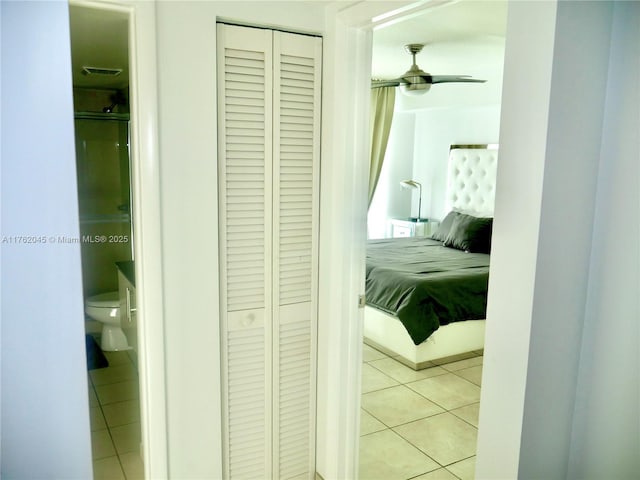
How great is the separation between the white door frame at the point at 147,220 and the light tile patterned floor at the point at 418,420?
111cm

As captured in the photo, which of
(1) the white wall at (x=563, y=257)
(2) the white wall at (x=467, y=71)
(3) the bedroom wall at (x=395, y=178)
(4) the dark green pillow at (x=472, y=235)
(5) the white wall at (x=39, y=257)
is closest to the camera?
(5) the white wall at (x=39, y=257)

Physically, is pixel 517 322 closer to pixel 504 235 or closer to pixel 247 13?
pixel 504 235

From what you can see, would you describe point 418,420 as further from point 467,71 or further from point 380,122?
point 380,122

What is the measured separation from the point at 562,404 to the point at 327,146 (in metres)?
1.21

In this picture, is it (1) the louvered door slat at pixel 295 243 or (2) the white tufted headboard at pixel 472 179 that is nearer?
(1) the louvered door slat at pixel 295 243

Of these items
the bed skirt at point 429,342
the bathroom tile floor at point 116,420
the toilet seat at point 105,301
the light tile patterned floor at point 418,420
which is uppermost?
the toilet seat at point 105,301

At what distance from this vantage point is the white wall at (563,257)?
1.26 meters

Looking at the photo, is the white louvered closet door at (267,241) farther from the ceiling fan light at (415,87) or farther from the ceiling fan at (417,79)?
the ceiling fan light at (415,87)

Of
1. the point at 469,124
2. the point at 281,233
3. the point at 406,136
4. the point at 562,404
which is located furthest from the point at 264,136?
the point at 406,136

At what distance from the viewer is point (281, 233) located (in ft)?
6.70

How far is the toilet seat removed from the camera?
3135mm

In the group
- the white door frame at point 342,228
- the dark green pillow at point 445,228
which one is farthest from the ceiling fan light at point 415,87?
the white door frame at point 342,228

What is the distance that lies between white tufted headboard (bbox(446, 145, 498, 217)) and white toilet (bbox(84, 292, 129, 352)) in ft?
11.9

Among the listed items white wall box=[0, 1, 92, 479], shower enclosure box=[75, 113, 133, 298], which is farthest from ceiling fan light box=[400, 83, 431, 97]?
white wall box=[0, 1, 92, 479]
